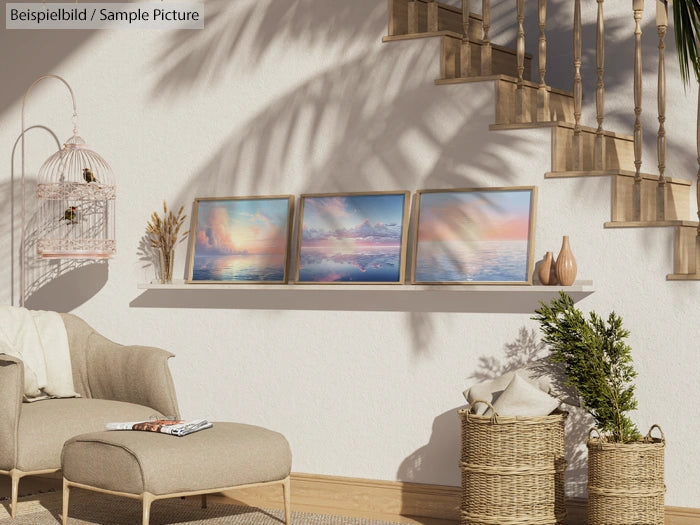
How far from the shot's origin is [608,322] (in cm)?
423

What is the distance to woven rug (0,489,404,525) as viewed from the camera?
458cm

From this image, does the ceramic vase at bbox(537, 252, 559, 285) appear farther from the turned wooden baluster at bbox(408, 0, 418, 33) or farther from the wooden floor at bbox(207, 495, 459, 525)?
the turned wooden baluster at bbox(408, 0, 418, 33)

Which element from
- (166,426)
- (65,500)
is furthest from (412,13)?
(65,500)

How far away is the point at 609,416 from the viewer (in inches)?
160

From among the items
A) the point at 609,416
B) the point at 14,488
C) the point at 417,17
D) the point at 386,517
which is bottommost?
the point at 386,517

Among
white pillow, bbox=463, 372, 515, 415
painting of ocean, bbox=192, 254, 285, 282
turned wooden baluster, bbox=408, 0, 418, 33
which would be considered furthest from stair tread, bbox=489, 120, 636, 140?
painting of ocean, bbox=192, 254, 285, 282

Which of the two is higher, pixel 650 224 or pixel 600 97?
pixel 600 97

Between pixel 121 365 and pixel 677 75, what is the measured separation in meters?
2.83

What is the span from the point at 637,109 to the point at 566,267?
674 mm

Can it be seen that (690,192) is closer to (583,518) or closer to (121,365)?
(583,518)

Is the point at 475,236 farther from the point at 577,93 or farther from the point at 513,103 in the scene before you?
the point at 577,93

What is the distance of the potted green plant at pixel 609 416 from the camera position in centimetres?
396

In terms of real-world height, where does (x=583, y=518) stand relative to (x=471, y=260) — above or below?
below

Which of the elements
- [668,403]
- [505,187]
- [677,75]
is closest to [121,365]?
[505,187]
